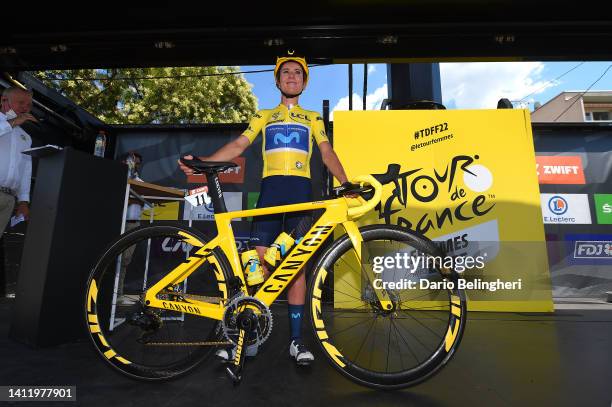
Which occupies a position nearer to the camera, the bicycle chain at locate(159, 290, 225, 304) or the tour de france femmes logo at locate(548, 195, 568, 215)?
the bicycle chain at locate(159, 290, 225, 304)

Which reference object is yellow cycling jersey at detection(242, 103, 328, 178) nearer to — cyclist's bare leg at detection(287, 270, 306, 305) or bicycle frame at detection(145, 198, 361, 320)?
bicycle frame at detection(145, 198, 361, 320)

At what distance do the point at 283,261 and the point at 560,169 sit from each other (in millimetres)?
5476

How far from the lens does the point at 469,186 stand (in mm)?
4203

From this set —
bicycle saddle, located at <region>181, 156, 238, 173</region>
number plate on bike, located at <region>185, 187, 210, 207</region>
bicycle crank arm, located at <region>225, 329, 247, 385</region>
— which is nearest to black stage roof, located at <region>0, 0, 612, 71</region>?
bicycle saddle, located at <region>181, 156, 238, 173</region>

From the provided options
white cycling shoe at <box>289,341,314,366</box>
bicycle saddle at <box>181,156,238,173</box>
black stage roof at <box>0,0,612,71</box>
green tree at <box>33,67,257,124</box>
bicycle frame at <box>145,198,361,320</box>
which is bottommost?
white cycling shoe at <box>289,341,314,366</box>

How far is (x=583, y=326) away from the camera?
3.23 meters

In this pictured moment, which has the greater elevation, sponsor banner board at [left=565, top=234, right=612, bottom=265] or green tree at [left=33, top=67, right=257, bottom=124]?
green tree at [left=33, top=67, right=257, bottom=124]

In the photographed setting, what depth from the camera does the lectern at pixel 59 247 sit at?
2.21 meters

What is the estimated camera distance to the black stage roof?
9.25 ft

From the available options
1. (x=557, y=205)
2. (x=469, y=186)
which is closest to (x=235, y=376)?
(x=469, y=186)

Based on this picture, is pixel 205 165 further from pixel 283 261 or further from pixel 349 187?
pixel 349 187

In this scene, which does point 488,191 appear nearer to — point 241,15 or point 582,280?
point 582,280

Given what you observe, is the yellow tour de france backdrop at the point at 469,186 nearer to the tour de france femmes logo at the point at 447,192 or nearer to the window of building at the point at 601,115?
the tour de france femmes logo at the point at 447,192

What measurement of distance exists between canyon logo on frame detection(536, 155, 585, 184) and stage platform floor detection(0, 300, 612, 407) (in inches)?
130
